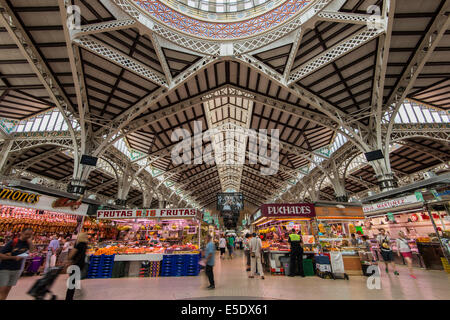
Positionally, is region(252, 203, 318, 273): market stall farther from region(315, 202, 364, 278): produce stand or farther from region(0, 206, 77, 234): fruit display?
region(0, 206, 77, 234): fruit display

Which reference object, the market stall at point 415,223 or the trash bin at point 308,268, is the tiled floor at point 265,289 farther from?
the market stall at point 415,223

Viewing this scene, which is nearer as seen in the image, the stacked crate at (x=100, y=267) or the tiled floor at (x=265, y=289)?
the tiled floor at (x=265, y=289)

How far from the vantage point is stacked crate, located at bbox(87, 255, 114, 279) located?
8305 millimetres

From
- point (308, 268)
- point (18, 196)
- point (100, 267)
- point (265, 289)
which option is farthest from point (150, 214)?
point (308, 268)

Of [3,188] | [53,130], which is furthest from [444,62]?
[53,130]

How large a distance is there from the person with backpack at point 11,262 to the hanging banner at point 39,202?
8.26 m

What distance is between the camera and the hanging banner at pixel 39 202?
9.62m

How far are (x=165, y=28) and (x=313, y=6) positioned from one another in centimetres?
786

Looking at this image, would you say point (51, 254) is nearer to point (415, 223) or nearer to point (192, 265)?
point (192, 265)

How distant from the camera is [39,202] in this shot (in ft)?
36.7

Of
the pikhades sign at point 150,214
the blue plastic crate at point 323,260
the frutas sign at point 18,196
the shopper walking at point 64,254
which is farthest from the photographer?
the pikhades sign at point 150,214

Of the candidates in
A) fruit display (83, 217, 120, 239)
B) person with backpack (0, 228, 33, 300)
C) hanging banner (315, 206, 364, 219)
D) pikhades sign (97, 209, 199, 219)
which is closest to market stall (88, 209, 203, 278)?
pikhades sign (97, 209, 199, 219)

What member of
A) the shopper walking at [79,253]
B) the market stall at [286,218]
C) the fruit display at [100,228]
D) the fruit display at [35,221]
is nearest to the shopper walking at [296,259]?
the market stall at [286,218]
